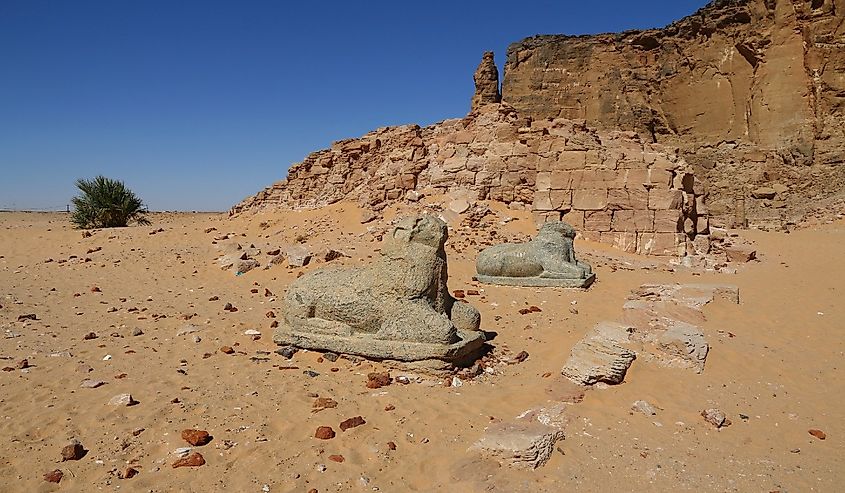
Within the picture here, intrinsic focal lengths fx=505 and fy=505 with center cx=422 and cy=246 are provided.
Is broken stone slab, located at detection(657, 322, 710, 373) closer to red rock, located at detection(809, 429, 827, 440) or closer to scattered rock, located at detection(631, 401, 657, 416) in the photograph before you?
scattered rock, located at detection(631, 401, 657, 416)

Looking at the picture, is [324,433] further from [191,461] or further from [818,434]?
[818,434]

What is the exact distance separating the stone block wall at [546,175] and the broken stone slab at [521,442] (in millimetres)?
10065

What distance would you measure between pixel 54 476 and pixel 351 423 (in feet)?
5.87

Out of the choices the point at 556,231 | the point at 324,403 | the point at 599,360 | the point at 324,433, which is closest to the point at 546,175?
the point at 556,231

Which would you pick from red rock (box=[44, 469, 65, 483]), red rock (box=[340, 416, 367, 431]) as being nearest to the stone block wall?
red rock (box=[340, 416, 367, 431])

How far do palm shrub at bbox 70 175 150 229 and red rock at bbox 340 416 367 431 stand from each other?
19315 millimetres

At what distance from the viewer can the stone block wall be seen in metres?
12.5

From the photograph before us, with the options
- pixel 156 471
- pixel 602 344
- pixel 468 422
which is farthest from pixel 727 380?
pixel 156 471

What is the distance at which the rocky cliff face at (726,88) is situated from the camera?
25672mm

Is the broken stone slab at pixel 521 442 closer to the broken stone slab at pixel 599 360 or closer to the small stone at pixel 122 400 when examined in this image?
the broken stone slab at pixel 599 360

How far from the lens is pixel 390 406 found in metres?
4.04

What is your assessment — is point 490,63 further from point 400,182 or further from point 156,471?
point 156,471

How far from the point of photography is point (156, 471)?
10.0 feet

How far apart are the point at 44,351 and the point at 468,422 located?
4.40 meters
